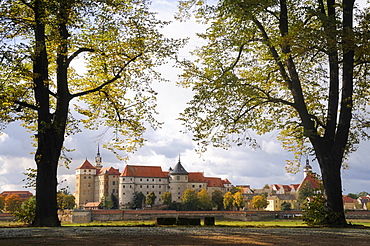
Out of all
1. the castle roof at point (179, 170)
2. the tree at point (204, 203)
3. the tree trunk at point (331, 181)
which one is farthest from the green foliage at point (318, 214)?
the castle roof at point (179, 170)

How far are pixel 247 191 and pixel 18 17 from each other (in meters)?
131

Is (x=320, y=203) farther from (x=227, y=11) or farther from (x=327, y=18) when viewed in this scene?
(x=227, y=11)

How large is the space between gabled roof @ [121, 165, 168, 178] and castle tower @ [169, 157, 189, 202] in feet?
13.7

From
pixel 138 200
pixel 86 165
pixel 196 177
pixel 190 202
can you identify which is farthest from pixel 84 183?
pixel 190 202

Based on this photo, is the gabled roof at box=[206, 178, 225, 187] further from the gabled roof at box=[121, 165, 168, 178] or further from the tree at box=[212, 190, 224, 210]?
the tree at box=[212, 190, 224, 210]

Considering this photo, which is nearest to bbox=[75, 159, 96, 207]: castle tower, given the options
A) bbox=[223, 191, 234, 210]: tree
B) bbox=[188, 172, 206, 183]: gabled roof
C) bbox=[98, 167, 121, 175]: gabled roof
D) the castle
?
the castle

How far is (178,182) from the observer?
375ft

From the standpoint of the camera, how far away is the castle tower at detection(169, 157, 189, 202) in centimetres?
11381

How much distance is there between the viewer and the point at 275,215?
3184 inches

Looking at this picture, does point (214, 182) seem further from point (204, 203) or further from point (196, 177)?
point (204, 203)

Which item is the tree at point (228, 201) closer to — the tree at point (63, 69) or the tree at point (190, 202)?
the tree at point (190, 202)

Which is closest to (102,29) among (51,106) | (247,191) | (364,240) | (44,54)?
(44,54)

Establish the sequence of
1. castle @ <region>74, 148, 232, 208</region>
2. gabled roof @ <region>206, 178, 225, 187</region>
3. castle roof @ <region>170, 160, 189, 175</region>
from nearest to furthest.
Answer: castle @ <region>74, 148, 232, 208</region>
castle roof @ <region>170, 160, 189, 175</region>
gabled roof @ <region>206, 178, 225, 187</region>

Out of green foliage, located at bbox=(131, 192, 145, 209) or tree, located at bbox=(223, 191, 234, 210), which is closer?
tree, located at bbox=(223, 191, 234, 210)
